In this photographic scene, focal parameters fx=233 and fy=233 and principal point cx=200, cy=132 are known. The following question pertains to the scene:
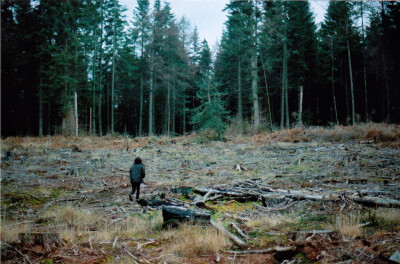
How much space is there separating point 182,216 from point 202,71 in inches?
920

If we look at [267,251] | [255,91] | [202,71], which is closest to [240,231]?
[267,251]

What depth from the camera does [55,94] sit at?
24.1m

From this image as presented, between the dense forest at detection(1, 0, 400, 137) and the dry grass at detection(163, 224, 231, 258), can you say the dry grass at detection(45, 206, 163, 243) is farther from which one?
the dense forest at detection(1, 0, 400, 137)

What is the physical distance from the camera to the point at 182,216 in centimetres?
427

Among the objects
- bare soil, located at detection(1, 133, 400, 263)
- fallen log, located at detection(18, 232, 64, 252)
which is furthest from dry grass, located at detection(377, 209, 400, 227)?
fallen log, located at detection(18, 232, 64, 252)

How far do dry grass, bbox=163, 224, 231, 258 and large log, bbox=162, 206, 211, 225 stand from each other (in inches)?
18.9

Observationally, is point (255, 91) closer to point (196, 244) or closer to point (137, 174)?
point (137, 174)

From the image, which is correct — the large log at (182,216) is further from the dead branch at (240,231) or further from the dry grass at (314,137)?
the dry grass at (314,137)

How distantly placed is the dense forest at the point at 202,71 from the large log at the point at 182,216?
13.6 m

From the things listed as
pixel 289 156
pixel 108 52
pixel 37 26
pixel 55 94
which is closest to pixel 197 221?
pixel 289 156

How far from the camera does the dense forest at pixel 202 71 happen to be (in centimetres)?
2288

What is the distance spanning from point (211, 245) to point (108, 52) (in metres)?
33.3

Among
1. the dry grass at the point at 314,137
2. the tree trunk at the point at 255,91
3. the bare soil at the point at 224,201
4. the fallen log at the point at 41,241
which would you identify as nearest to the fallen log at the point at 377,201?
the bare soil at the point at 224,201

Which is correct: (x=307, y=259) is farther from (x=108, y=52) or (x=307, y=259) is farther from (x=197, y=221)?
(x=108, y=52)
